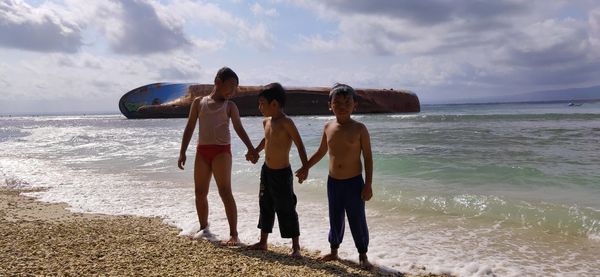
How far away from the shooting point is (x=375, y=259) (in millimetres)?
3461

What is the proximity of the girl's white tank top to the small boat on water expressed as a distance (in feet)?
117

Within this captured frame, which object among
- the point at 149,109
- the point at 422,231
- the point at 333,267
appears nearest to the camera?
the point at 333,267

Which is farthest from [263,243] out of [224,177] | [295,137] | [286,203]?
[295,137]

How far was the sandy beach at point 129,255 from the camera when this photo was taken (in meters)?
2.95

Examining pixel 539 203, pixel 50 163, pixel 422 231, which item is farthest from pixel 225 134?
pixel 50 163

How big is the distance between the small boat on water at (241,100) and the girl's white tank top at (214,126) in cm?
3581

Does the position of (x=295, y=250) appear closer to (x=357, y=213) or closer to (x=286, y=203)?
(x=286, y=203)

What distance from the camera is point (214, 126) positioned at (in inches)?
149

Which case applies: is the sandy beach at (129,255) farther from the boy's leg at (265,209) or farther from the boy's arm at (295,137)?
the boy's arm at (295,137)

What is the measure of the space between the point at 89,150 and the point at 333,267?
40.8 feet

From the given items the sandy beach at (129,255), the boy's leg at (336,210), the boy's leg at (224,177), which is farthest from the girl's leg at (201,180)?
the boy's leg at (336,210)

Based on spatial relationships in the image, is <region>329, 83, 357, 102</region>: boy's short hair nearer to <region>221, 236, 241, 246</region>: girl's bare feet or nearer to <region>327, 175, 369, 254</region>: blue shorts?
<region>327, 175, 369, 254</region>: blue shorts

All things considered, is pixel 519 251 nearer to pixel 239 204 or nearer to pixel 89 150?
pixel 239 204

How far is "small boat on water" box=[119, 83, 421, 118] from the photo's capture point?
40.4 metres
